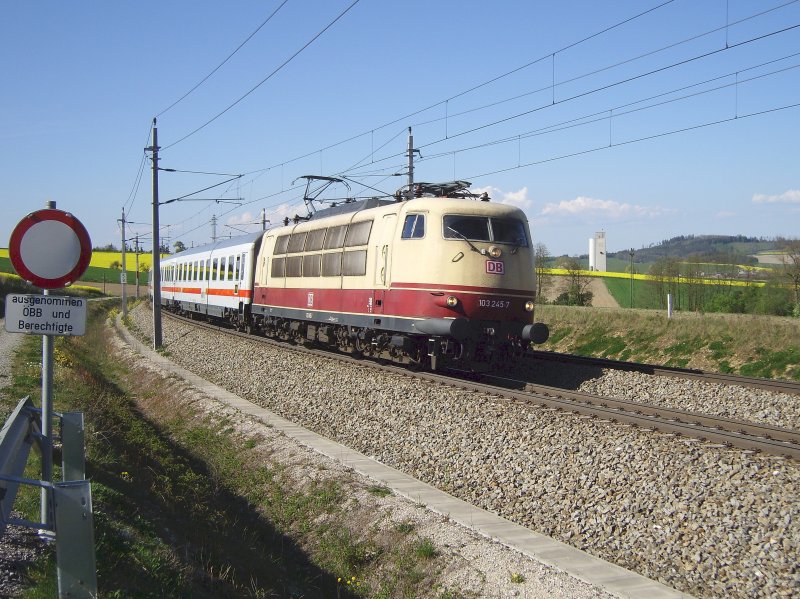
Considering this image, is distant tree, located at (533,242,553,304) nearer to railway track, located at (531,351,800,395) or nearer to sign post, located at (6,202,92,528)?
railway track, located at (531,351,800,395)

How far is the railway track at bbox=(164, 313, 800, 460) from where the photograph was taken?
336 inches

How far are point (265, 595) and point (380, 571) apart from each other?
1319 millimetres

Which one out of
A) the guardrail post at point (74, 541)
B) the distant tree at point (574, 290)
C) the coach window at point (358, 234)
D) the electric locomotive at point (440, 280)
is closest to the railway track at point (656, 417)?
the electric locomotive at point (440, 280)

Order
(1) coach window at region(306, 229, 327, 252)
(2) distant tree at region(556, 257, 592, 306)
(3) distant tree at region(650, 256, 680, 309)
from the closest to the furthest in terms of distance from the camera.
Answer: (1) coach window at region(306, 229, 327, 252) → (2) distant tree at region(556, 257, 592, 306) → (3) distant tree at region(650, 256, 680, 309)

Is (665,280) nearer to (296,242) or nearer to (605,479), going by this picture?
(296,242)

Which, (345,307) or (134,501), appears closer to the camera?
(134,501)

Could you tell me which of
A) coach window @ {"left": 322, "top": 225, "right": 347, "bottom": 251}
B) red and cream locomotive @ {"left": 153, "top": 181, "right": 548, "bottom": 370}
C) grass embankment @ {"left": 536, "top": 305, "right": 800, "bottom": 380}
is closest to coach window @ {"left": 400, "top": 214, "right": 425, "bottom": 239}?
red and cream locomotive @ {"left": 153, "top": 181, "right": 548, "bottom": 370}

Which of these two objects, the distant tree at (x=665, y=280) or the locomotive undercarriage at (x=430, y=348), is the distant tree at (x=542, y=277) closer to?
the distant tree at (x=665, y=280)

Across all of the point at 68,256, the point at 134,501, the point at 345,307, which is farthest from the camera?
the point at 345,307

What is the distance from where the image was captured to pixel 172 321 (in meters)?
40.7

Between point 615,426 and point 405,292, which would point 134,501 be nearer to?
point 615,426

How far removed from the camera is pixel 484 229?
15281mm

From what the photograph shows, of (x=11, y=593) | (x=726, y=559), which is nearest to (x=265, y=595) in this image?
(x=11, y=593)

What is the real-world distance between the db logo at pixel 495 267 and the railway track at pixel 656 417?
200cm
